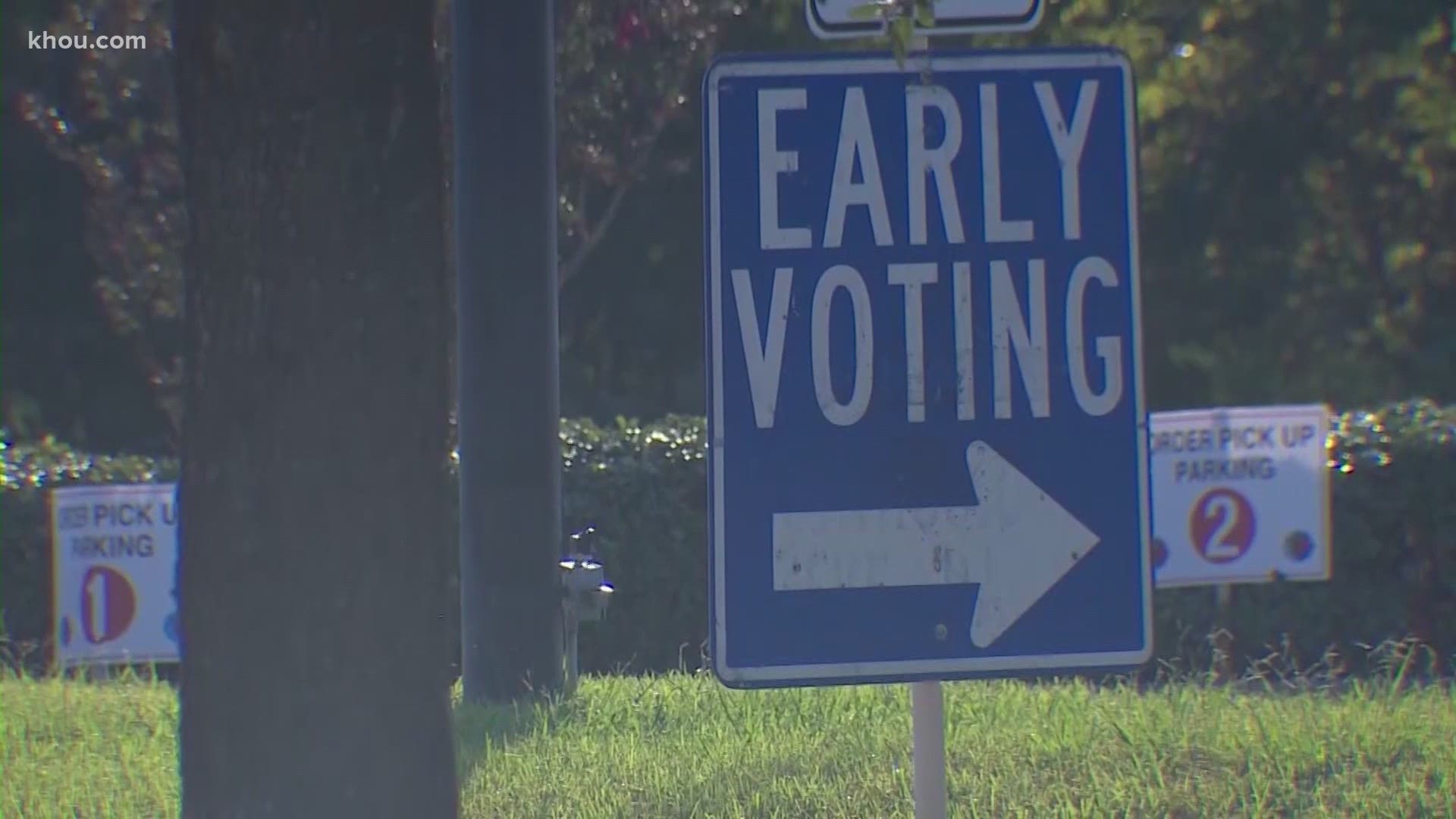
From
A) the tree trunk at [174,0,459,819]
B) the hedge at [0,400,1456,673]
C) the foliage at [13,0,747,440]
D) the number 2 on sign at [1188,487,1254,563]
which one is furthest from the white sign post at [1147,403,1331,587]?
the tree trunk at [174,0,459,819]

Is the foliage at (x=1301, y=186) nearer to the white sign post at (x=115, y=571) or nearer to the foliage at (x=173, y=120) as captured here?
the foliage at (x=173, y=120)

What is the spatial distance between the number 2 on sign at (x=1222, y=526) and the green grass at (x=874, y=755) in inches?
142

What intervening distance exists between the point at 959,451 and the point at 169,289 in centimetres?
954

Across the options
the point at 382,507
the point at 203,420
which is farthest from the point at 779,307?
the point at 203,420

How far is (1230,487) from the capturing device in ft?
32.7

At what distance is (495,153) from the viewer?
656cm

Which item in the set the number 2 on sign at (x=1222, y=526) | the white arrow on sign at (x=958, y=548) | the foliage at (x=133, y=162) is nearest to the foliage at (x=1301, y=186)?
the number 2 on sign at (x=1222, y=526)

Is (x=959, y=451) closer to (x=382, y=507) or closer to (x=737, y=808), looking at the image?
(x=382, y=507)

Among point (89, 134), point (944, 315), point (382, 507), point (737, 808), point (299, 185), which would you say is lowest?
point (737, 808)

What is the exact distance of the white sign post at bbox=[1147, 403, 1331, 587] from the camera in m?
9.89

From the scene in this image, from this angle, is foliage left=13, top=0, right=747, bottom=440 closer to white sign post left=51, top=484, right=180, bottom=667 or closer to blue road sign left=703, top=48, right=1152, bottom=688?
white sign post left=51, top=484, right=180, bottom=667

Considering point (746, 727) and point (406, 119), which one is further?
point (746, 727)

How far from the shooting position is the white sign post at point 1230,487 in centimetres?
989

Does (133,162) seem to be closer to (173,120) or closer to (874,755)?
(173,120)
